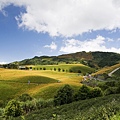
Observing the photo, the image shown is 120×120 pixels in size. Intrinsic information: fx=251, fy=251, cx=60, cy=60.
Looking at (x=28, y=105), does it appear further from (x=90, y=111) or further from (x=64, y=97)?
(x=90, y=111)

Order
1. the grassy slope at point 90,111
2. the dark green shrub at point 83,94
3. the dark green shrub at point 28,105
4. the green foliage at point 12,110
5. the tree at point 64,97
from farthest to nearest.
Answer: the dark green shrub at point 28,105 < the dark green shrub at point 83,94 < the tree at point 64,97 < the green foliage at point 12,110 < the grassy slope at point 90,111

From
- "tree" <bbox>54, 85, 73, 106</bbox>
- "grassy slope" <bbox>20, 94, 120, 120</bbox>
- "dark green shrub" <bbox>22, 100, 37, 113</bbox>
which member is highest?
"grassy slope" <bbox>20, 94, 120, 120</bbox>

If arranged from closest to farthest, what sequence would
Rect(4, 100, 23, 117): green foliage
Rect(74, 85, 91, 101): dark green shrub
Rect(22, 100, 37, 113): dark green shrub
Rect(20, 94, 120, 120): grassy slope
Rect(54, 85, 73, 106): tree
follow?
1. Rect(20, 94, 120, 120): grassy slope
2. Rect(4, 100, 23, 117): green foliage
3. Rect(54, 85, 73, 106): tree
4. Rect(74, 85, 91, 101): dark green shrub
5. Rect(22, 100, 37, 113): dark green shrub

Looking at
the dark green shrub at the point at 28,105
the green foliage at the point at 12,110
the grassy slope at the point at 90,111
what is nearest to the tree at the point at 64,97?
the dark green shrub at the point at 28,105

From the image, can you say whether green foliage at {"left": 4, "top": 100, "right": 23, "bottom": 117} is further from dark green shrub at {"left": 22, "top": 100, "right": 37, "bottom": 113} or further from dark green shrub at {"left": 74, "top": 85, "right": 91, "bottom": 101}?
dark green shrub at {"left": 74, "top": 85, "right": 91, "bottom": 101}

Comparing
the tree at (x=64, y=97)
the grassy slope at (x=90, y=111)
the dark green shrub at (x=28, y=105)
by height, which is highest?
the grassy slope at (x=90, y=111)

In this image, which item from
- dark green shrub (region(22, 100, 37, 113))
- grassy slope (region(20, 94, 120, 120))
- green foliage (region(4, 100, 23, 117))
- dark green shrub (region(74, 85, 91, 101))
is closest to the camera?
grassy slope (region(20, 94, 120, 120))

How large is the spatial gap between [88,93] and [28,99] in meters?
18.3

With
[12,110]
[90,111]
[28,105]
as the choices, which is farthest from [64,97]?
[90,111]

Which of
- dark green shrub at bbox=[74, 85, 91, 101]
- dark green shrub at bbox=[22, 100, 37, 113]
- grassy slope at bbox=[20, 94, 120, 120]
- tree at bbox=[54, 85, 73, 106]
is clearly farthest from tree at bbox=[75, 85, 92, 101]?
grassy slope at bbox=[20, 94, 120, 120]

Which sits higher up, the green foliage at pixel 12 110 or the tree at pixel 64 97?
the tree at pixel 64 97

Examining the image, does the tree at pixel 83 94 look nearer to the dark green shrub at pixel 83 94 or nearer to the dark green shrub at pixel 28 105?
the dark green shrub at pixel 83 94

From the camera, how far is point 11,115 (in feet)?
188

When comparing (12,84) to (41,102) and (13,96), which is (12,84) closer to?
(13,96)
